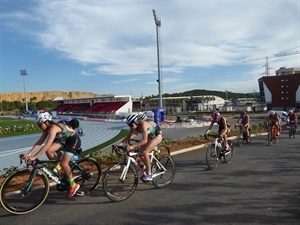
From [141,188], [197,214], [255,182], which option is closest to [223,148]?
[255,182]

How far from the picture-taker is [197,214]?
15.6 ft

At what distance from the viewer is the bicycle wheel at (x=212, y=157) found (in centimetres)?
791

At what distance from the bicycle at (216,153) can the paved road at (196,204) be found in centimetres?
44

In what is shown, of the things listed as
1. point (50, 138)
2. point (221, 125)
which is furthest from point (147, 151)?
point (221, 125)

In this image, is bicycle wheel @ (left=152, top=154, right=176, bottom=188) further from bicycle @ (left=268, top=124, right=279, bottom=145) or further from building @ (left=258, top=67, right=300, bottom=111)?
building @ (left=258, top=67, right=300, bottom=111)

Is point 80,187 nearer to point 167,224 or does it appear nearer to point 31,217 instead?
point 31,217

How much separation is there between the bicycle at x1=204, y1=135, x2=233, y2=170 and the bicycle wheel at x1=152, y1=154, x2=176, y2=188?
170 centimetres

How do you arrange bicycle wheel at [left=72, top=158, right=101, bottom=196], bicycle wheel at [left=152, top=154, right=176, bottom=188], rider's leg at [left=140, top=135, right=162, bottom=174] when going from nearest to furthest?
bicycle wheel at [left=72, top=158, right=101, bottom=196]
rider's leg at [left=140, top=135, right=162, bottom=174]
bicycle wheel at [left=152, top=154, right=176, bottom=188]

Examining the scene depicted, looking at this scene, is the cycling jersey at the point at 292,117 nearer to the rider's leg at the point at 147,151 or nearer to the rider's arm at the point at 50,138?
the rider's leg at the point at 147,151

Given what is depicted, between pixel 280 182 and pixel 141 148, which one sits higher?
pixel 141 148

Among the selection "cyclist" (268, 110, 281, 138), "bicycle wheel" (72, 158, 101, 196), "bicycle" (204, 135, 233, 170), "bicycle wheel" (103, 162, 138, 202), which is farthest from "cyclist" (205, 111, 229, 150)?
"cyclist" (268, 110, 281, 138)

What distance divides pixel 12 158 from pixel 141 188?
13.8 m

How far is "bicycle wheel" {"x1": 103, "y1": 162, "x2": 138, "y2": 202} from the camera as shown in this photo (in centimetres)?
531

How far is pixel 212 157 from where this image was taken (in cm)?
805
